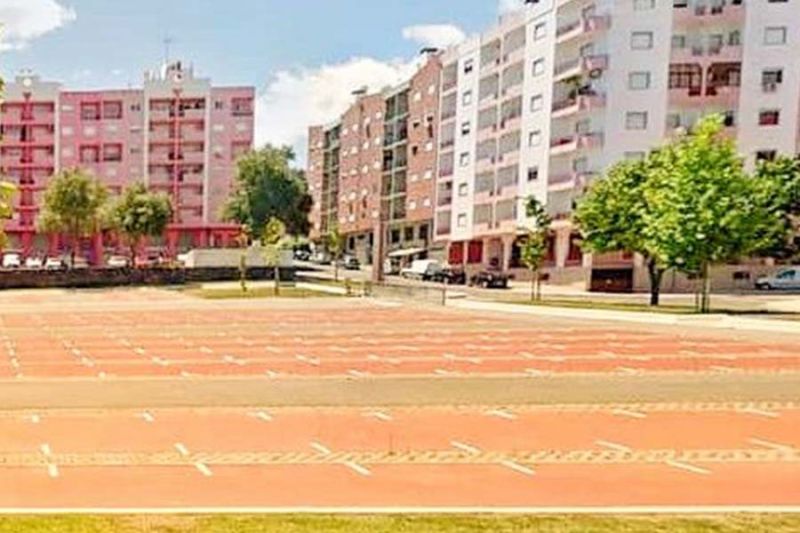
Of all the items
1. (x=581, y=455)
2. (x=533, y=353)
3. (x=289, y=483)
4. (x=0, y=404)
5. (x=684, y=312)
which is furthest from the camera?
(x=684, y=312)

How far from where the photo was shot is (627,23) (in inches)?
2480

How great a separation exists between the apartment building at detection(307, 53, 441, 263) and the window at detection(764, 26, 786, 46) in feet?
109

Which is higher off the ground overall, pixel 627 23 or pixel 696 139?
pixel 627 23

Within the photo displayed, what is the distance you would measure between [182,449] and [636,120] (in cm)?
5443

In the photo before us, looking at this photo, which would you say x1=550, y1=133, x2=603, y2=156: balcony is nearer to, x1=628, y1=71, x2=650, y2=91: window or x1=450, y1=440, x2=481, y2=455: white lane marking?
x1=628, y1=71, x2=650, y2=91: window

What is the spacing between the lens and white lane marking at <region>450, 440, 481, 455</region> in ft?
42.3

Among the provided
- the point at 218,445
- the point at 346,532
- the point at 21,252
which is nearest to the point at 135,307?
the point at 218,445

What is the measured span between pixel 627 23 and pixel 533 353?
43187mm

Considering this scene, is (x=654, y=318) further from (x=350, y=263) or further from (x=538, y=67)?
(x=350, y=263)

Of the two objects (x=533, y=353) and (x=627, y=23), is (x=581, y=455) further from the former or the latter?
(x=627, y=23)

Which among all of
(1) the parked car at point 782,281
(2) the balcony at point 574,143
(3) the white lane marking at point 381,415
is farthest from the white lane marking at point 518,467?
(2) the balcony at point 574,143

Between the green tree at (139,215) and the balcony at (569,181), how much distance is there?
29816 millimetres

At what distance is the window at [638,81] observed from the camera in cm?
6253

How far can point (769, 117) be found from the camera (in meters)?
60.8
